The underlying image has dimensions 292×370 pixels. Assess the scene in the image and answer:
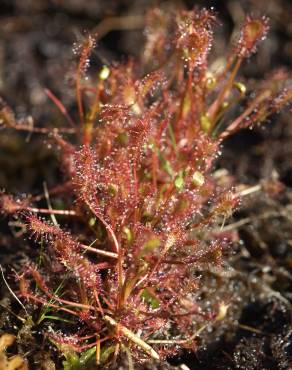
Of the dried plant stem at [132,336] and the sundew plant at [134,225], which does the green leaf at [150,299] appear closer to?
the sundew plant at [134,225]

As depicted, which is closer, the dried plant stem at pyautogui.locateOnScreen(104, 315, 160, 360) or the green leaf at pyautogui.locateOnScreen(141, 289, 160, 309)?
the dried plant stem at pyautogui.locateOnScreen(104, 315, 160, 360)

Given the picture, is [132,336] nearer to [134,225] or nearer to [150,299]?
[150,299]

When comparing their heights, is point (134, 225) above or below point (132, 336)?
above

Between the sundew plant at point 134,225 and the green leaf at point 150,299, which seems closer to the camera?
the sundew plant at point 134,225

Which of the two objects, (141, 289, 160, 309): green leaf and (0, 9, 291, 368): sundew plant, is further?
(141, 289, 160, 309): green leaf

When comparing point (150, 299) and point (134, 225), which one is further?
point (150, 299)

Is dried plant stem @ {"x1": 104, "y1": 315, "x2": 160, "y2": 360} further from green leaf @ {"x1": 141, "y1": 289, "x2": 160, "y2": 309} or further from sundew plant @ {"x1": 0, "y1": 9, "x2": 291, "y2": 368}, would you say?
green leaf @ {"x1": 141, "y1": 289, "x2": 160, "y2": 309}

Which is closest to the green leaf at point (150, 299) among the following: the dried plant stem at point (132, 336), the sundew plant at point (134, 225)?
the sundew plant at point (134, 225)

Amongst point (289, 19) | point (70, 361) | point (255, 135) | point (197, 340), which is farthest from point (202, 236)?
point (289, 19)

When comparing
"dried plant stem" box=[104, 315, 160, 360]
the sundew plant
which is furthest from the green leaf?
"dried plant stem" box=[104, 315, 160, 360]

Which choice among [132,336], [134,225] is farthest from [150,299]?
[134,225]
